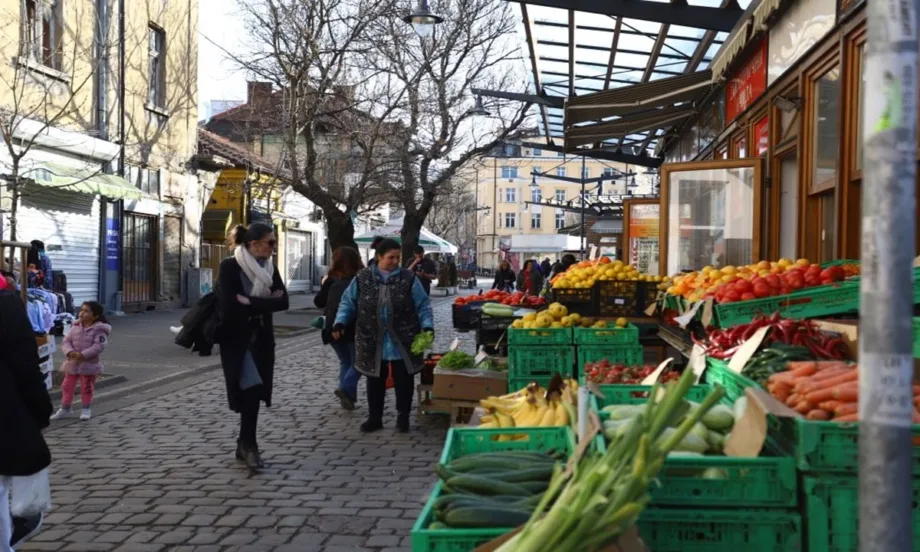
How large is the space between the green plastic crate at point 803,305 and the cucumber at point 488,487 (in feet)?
11.4

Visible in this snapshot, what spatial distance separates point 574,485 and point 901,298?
109 centimetres

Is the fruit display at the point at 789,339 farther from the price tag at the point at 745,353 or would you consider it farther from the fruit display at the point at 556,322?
the fruit display at the point at 556,322

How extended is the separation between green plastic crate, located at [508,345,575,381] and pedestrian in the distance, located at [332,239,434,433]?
929 millimetres

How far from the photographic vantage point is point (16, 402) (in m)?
4.25

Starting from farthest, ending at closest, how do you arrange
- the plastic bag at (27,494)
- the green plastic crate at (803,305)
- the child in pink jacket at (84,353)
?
the child in pink jacket at (84,353)
the green plastic crate at (803,305)
the plastic bag at (27,494)

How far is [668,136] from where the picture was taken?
73.3 ft

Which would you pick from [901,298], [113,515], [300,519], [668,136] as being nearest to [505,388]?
[300,519]

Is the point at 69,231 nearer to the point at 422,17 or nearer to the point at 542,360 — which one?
the point at 422,17

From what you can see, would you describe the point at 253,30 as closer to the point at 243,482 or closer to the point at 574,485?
the point at 243,482

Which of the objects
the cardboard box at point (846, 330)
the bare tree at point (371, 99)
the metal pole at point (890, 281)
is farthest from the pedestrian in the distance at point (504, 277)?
the metal pole at point (890, 281)

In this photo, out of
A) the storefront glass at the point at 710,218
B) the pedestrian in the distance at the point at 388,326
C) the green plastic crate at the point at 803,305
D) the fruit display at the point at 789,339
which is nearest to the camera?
the fruit display at the point at 789,339

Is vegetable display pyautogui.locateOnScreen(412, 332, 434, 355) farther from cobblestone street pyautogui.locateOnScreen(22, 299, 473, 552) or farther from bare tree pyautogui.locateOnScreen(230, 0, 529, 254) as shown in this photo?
bare tree pyautogui.locateOnScreen(230, 0, 529, 254)

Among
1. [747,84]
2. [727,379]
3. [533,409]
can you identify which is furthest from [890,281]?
[747,84]

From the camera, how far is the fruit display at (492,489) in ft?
9.79
